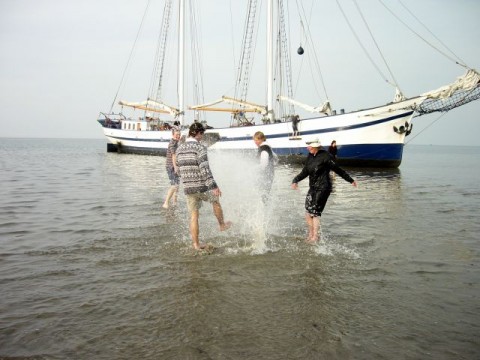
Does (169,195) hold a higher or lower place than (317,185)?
lower

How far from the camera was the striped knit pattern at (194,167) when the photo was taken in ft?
20.0

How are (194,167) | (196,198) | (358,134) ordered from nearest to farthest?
(194,167)
(196,198)
(358,134)

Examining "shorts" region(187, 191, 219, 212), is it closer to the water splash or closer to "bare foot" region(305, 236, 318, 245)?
the water splash

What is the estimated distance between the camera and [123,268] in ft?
17.2

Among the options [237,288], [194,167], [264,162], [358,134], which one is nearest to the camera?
[237,288]

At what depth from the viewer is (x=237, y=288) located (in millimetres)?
4559

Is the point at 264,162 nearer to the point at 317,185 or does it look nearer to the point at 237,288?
the point at 317,185

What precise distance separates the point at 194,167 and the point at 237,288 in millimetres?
2356

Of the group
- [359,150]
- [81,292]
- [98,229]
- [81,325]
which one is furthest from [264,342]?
[359,150]

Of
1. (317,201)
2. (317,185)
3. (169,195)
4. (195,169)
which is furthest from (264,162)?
(169,195)

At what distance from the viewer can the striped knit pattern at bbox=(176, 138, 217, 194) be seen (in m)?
6.09

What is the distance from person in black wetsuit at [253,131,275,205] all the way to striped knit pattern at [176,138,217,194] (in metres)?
1.62

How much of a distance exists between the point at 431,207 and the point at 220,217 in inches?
309

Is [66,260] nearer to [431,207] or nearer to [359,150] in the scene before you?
[431,207]
